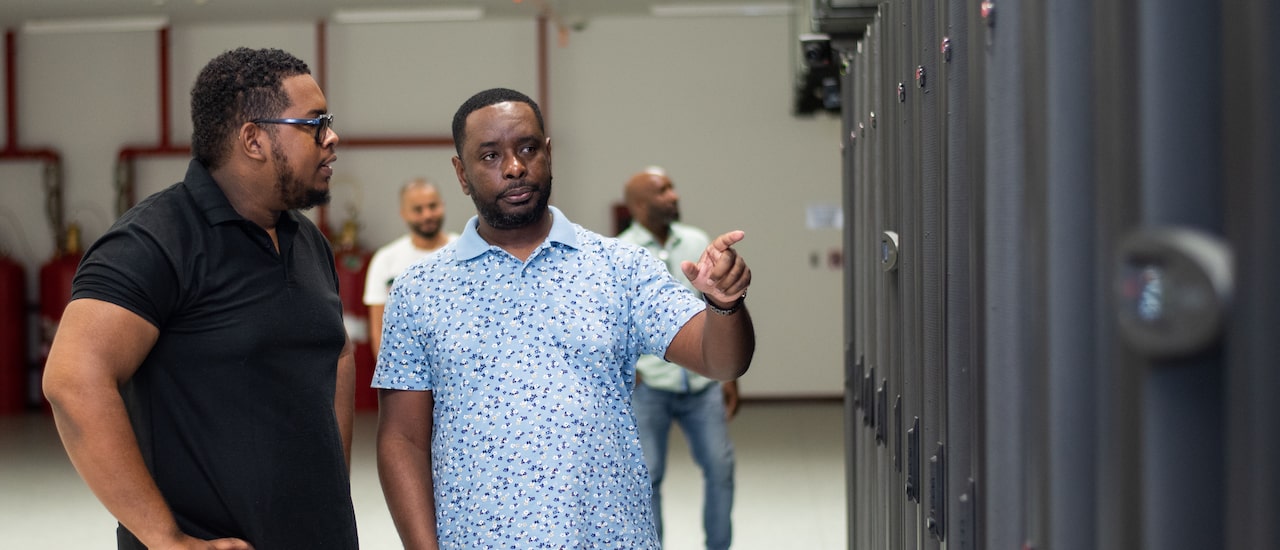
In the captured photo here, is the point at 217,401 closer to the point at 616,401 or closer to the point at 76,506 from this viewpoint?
the point at 616,401

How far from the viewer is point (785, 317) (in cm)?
1164

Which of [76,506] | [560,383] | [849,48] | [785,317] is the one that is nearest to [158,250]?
[560,383]

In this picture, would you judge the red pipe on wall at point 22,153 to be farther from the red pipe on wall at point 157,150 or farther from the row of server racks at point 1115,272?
the row of server racks at point 1115,272

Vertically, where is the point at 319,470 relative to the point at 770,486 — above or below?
above

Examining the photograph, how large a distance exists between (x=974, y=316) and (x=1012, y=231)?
282mm

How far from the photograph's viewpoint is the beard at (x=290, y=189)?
217 centimetres

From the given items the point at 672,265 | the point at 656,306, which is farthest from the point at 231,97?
the point at 672,265

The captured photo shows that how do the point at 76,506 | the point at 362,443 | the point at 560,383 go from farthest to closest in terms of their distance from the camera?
the point at 362,443
the point at 76,506
the point at 560,383

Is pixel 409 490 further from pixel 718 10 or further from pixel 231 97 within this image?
pixel 718 10

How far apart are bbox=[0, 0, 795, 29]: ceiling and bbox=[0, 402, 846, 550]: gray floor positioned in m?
3.78

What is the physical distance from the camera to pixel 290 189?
2.21 m

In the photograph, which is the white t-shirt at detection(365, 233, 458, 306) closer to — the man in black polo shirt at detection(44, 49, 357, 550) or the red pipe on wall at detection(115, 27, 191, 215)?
the man in black polo shirt at detection(44, 49, 357, 550)

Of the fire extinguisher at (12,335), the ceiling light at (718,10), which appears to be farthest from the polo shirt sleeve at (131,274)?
the fire extinguisher at (12,335)

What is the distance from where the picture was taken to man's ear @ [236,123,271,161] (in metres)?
2.16
